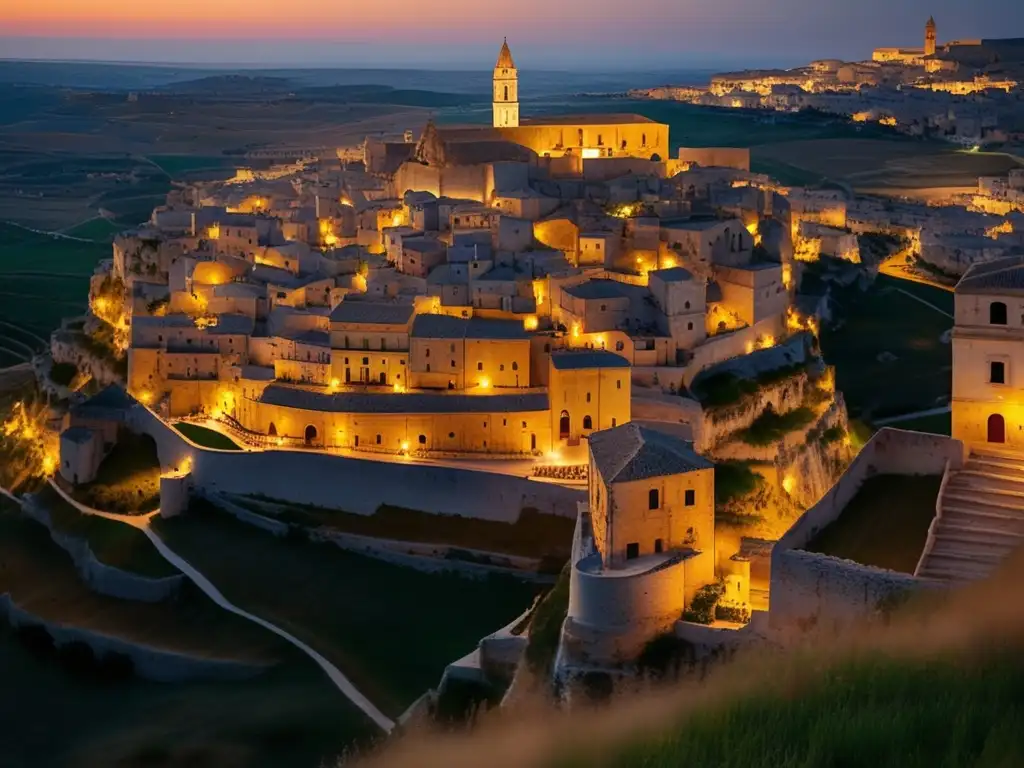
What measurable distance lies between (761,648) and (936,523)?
1.80m

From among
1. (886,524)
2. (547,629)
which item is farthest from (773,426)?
(886,524)

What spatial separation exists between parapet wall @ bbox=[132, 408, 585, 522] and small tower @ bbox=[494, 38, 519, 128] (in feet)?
65.5

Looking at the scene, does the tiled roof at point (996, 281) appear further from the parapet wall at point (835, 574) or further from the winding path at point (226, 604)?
the winding path at point (226, 604)

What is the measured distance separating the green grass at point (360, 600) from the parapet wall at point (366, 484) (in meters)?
0.82

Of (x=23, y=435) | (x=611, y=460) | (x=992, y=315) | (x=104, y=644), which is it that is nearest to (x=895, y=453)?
(x=992, y=315)

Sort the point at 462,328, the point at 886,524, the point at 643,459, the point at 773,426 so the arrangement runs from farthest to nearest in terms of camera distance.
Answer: the point at 773,426, the point at 462,328, the point at 643,459, the point at 886,524

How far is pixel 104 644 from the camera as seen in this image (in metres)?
20.0

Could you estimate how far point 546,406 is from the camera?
22.2 metres

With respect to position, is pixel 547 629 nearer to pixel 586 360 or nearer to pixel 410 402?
pixel 586 360

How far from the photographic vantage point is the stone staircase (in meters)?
11.1

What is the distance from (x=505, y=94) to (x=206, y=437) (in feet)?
66.6

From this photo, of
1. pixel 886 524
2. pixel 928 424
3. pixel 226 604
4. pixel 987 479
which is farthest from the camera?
pixel 928 424

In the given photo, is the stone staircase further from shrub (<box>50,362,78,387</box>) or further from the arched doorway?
shrub (<box>50,362,78,387</box>)

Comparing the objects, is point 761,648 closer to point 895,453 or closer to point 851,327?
point 895,453
